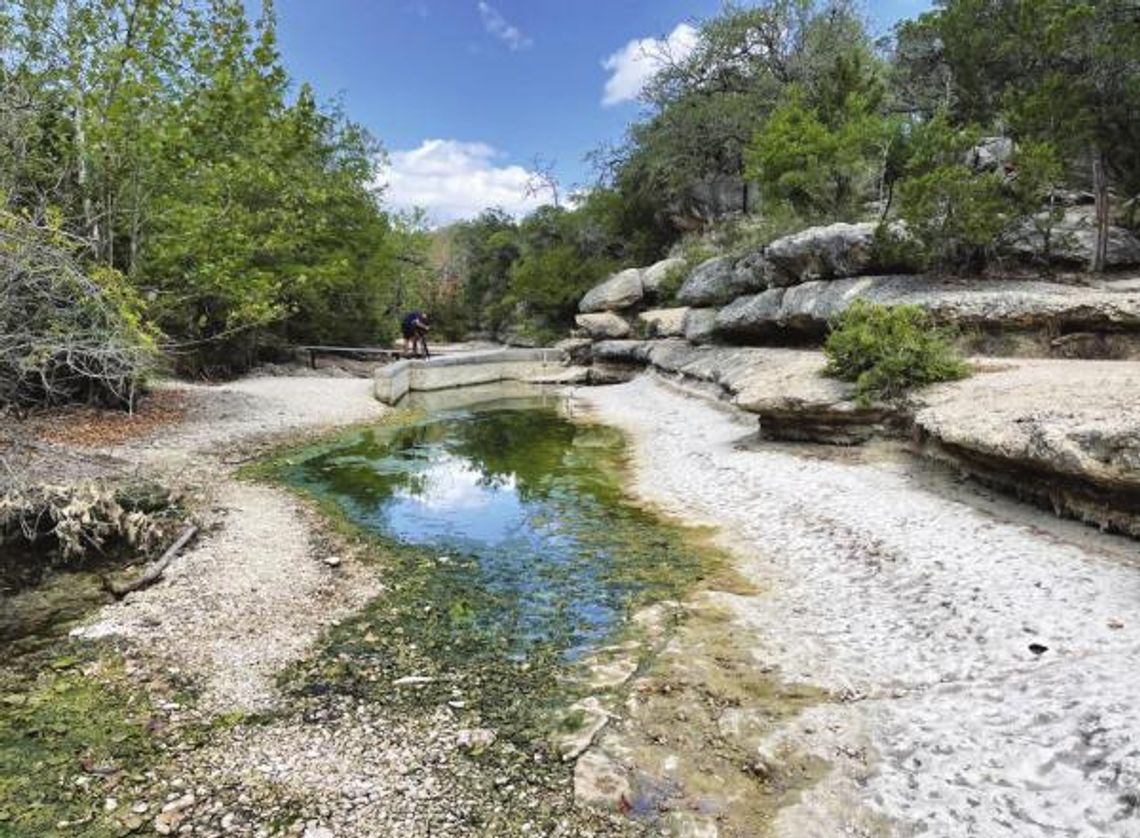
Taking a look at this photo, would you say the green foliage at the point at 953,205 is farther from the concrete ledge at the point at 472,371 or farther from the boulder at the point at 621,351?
the concrete ledge at the point at 472,371

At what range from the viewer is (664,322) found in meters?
29.3

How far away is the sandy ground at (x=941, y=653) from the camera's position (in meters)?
4.19

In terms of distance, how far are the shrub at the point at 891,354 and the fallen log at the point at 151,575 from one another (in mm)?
10667

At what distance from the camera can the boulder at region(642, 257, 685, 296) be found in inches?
1216

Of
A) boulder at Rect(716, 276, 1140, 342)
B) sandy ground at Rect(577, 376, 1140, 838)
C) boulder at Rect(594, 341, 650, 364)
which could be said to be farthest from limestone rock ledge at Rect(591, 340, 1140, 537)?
boulder at Rect(594, 341, 650, 364)

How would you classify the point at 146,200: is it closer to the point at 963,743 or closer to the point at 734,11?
the point at 963,743

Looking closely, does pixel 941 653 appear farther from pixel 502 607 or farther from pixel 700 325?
pixel 700 325

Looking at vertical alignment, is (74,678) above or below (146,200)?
below

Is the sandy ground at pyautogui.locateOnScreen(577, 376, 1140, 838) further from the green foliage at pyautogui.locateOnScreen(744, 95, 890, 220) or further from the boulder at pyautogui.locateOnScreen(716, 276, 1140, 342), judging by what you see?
the green foliage at pyautogui.locateOnScreen(744, 95, 890, 220)

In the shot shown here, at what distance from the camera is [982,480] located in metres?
9.93

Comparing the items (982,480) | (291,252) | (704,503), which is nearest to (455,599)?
(704,503)

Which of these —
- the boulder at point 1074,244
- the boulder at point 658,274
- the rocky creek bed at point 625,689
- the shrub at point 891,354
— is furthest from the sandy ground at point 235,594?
the boulder at point 658,274

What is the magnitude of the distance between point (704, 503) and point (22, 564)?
8877 millimetres

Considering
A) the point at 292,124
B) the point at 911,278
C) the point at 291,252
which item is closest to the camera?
the point at 911,278
